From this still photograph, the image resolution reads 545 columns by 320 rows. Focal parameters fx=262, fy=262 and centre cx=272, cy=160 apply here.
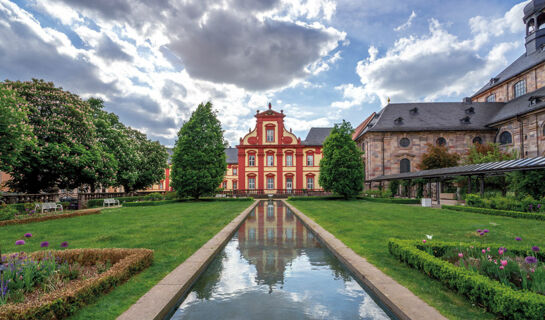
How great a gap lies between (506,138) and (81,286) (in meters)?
44.8

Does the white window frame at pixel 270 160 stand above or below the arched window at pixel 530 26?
below

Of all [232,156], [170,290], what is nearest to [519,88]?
[170,290]

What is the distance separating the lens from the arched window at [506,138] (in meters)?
33.2

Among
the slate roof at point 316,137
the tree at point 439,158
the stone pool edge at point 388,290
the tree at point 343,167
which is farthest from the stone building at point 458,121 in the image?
the stone pool edge at point 388,290

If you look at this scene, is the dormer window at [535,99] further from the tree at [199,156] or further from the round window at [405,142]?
the tree at [199,156]

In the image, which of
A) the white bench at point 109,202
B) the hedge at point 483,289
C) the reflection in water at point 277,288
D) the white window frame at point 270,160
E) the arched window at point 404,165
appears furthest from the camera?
the white window frame at point 270,160

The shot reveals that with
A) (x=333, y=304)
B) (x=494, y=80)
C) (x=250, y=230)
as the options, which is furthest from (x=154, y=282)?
(x=494, y=80)

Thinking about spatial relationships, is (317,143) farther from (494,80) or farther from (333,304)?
(333,304)

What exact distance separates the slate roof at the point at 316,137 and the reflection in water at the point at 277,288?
128 ft

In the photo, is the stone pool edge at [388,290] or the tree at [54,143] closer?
the stone pool edge at [388,290]

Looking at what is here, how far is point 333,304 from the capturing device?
171 inches

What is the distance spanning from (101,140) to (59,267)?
28.1 m

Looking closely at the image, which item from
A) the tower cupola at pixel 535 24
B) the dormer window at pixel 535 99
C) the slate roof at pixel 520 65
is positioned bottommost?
the dormer window at pixel 535 99

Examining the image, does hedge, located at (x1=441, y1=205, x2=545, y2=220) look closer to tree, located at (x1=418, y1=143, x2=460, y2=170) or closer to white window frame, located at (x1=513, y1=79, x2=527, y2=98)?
tree, located at (x1=418, y1=143, x2=460, y2=170)
